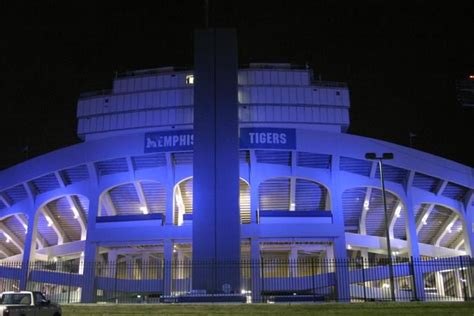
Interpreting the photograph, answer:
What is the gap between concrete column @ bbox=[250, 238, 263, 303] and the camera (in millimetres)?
41066

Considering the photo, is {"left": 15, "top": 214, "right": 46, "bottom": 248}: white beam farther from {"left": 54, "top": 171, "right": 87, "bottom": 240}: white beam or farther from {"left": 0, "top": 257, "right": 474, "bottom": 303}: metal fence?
{"left": 54, "top": 171, "right": 87, "bottom": 240}: white beam

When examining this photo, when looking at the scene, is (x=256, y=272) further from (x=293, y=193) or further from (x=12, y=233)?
(x=12, y=233)

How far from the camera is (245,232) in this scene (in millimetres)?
49000

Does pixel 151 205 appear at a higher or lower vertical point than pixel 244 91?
lower

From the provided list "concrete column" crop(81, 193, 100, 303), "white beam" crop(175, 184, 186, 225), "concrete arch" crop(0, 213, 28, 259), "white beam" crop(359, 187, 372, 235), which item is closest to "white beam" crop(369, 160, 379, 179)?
"white beam" crop(359, 187, 372, 235)

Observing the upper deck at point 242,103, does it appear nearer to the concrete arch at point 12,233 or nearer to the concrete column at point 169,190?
the concrete column at point 169,190

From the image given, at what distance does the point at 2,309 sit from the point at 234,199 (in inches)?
894

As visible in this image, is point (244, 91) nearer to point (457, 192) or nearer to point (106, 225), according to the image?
point (106, 225)

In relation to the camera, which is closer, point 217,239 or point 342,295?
point 217,239

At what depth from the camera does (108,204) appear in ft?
189

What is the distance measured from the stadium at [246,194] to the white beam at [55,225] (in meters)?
0.21

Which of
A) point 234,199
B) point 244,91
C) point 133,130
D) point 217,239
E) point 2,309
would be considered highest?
point 244,91

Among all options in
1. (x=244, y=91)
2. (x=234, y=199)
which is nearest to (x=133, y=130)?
(x=244, y=91)

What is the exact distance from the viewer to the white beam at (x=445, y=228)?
5710 cm
